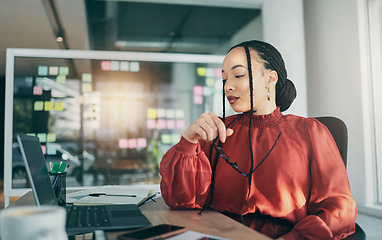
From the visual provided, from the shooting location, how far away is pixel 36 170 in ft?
2.83

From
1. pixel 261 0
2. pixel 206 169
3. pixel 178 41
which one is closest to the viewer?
pixel 206 169

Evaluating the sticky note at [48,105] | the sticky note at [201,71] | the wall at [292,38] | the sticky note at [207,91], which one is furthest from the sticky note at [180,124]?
the sticky note at [48,105]

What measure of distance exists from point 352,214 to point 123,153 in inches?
138

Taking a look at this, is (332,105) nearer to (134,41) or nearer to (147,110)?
(147,110)

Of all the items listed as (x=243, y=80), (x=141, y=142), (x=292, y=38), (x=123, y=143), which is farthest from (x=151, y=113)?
(x=243, y=80)

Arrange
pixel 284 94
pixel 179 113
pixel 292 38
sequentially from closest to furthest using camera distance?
pixel 284 94 → pixel 292 38 → pixel 179 113

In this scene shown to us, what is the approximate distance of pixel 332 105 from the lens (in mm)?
3447

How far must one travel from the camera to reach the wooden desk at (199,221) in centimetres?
74

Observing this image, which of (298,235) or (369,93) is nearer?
(298,235)

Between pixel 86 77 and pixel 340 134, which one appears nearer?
pixel 340 134

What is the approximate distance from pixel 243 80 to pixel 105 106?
124 inches

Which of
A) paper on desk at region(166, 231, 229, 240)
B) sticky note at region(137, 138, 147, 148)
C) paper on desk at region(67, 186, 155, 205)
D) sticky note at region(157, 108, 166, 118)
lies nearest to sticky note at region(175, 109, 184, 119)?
sticky note at region(157, 108, 166, 118)

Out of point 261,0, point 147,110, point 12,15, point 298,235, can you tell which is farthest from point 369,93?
point 12,15

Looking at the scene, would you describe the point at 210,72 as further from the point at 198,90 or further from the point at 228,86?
the point at 228,86
